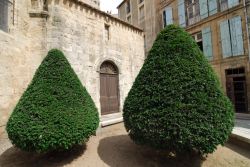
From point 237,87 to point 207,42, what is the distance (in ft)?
10.8

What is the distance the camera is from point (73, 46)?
24.8 feet

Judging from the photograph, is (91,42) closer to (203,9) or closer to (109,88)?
(109,88)

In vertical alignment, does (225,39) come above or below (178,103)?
above

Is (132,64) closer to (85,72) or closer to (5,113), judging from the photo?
(85,72)

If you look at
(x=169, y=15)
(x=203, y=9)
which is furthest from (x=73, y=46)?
(x=169, y=15)

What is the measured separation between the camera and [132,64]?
34.7ft

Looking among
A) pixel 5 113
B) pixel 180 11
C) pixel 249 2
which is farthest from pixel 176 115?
pixel 180 11

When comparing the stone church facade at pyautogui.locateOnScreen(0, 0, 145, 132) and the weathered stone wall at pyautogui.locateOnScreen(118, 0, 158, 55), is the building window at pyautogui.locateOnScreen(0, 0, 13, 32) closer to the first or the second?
the stone church facade at pyautogui.locateOnScreen(0, 0, 145, 132)

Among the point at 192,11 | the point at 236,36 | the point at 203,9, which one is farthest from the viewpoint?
the point at 192,11

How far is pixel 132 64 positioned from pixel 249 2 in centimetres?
689

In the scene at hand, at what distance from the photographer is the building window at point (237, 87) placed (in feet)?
33.5

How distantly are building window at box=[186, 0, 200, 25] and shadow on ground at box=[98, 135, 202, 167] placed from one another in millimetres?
10682

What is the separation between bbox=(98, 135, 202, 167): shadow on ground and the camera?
4281mm

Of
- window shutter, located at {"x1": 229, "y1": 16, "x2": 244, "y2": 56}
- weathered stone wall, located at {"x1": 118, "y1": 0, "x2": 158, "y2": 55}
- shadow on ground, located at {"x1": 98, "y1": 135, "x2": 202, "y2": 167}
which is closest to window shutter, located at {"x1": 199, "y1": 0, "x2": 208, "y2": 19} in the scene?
window shutter, located at {"x1": 229, "y1": 16, "x2": 244, "y2": 56}
